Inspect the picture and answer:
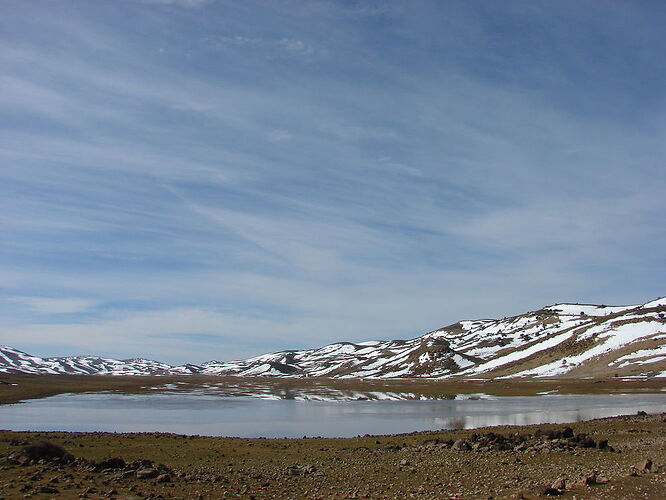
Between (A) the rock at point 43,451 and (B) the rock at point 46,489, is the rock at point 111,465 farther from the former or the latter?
(B) the rock at point 46,489

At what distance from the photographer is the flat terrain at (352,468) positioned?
738 inches

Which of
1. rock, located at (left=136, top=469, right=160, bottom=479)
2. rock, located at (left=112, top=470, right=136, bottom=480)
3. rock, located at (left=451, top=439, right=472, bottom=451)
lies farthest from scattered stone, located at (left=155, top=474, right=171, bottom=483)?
rock, located at (left=451, top=439, right=472, bottom=451)

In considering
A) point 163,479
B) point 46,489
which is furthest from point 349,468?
point 46,489

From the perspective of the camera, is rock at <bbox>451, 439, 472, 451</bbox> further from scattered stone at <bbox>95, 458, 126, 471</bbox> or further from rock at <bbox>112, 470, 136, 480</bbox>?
scattered stone at <bbox>95, 458, 126, 471</bbox>

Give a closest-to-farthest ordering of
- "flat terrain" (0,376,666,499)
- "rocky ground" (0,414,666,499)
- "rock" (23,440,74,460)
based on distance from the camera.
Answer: "rocky ground" (0,414,666,499)
"flat terrain" (0,376,666,499)
"rock" (23,440,74,460)

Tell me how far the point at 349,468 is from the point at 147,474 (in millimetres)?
10086

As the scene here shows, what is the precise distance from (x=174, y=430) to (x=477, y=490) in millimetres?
39999

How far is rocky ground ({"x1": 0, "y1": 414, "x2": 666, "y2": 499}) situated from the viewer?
18.6 meters

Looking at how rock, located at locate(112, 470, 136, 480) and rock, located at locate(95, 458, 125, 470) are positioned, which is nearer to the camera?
rock, located at locate(112, 470, 136, 480)

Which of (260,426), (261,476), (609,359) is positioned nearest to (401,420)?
(260,426)

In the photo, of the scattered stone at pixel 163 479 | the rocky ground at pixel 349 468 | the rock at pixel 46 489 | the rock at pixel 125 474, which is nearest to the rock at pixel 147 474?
the rocky ground at pixel 349 468

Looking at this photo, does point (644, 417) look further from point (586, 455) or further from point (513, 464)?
point (513, 464)

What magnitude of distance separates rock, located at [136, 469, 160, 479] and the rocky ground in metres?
0.05

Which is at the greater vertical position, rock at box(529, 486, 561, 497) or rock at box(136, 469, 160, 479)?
rock at box(529, 486, 561, 497)
